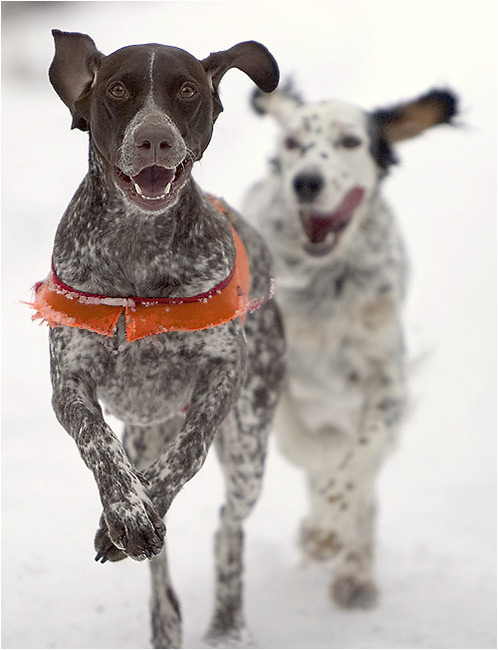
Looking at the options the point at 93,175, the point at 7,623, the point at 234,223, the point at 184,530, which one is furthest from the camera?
the point at 184,530

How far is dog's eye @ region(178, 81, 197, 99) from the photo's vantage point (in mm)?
2936

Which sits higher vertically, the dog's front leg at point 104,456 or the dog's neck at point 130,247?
the dog's neck at point 130,247

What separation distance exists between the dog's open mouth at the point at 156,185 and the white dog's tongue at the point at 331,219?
2305mm

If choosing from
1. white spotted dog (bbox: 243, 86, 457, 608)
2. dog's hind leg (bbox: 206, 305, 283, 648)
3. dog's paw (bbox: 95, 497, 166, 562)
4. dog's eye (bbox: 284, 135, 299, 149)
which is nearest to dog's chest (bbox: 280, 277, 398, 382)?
white spotted dog (bbox: 243, 86, 457, 608)

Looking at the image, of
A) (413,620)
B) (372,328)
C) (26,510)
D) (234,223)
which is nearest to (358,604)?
(413,620)

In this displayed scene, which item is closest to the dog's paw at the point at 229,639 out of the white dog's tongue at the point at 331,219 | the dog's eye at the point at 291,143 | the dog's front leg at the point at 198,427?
the dog's front leg at the point at 198,427

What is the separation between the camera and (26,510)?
18.3 feet

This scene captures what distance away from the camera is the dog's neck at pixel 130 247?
3.19 metres

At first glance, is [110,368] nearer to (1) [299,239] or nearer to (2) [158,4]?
(1) [299,239]

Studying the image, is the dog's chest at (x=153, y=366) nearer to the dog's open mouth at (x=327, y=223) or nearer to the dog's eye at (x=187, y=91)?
the dog's eye at (x=187, y=91)

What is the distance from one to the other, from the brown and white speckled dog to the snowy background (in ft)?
0.98

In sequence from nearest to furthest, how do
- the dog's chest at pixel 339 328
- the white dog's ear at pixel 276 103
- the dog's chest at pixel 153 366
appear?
the dog's chest at pixel 153 366
the dog's chest at pixel 339 328
the white dog's ear at pixel 276 103

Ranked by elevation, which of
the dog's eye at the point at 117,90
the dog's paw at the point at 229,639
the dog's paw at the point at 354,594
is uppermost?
the dog's eye at the point at 117,90

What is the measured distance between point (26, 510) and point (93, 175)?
2.89 m
